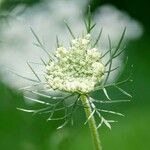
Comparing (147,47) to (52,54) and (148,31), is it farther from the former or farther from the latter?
(52,54)

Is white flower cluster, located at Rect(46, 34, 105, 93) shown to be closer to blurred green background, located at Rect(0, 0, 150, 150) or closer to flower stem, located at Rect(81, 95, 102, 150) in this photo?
flower stem, located at Rect(81, 95, 102, 150)

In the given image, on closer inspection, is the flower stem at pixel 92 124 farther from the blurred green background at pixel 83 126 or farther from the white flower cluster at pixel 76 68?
the blurred green background at pixel 83 126

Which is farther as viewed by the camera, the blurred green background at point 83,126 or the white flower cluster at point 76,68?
the blurred green background at point 83,126

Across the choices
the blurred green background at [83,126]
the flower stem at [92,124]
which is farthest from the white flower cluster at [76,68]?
the blurred green background at [83,126]

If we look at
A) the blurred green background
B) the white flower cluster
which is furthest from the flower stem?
the blurred green background

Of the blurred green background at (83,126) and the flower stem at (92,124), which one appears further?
the blurred green background at (83,126)

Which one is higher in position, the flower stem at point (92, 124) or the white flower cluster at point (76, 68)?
the white flower cluster at point (76, 68)
